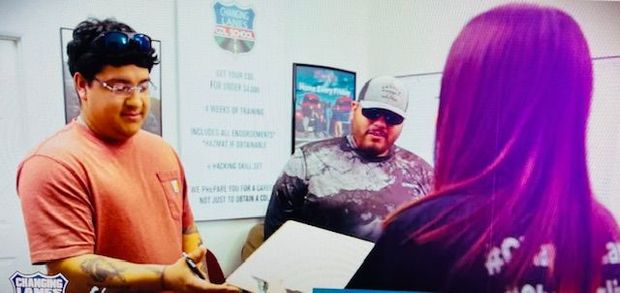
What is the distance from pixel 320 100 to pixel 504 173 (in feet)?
1.84

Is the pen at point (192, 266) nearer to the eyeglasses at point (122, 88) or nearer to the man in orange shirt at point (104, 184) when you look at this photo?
the man in orange shirt at point (104, 184)

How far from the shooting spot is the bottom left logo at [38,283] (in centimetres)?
97

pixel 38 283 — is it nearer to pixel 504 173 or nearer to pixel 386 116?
pixel 386 116

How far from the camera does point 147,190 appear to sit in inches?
39.1

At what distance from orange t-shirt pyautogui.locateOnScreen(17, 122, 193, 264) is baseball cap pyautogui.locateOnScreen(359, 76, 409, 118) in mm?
558

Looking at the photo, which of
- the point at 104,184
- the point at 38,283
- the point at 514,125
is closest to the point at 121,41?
the point at 104,184

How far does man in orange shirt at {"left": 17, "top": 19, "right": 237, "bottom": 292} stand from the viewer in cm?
92

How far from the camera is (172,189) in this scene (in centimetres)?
104

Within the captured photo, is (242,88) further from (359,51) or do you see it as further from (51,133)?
(51,133)

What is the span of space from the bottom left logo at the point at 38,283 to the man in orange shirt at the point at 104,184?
2 cm

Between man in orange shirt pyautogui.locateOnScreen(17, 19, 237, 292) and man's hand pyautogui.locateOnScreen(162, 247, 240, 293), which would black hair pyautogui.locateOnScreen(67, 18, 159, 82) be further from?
man's hand pyautogui.locateOnScreen(162, 247, 240, 293)

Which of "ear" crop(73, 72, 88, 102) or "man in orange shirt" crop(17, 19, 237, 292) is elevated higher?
"ear" crop(73, 72, 88, 102)

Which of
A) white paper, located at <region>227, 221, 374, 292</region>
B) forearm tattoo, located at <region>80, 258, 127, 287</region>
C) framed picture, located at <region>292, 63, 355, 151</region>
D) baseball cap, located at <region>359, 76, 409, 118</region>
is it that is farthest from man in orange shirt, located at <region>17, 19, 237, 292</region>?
baseball cap, located at <region>359, 76, 409, 118</region>

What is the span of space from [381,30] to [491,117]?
0.39m
